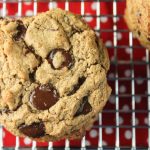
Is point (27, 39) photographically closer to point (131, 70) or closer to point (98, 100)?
point (98, 100)

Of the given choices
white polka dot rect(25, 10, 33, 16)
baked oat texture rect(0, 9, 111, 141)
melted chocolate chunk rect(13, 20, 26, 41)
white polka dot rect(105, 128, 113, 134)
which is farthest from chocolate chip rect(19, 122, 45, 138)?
white polka dot rect(25, 10, 33, 16)

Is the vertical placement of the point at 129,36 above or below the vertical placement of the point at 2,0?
below

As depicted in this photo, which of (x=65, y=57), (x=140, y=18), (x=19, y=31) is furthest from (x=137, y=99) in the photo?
(x=19, y=31)

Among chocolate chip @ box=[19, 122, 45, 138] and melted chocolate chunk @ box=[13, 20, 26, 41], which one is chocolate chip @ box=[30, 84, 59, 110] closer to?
chocolate chip @ box=[19, 122, 45, 138]

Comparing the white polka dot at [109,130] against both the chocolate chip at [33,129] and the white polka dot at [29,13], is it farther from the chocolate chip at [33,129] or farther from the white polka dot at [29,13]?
the white polka dot at [29,13]

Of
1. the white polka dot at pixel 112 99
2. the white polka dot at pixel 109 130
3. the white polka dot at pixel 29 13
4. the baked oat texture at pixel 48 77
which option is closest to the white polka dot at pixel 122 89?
the white polka dot at pixel 112 99

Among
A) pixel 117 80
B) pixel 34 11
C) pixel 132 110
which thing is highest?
pixel 34 11

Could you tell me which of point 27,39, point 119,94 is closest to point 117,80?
point 119,94
